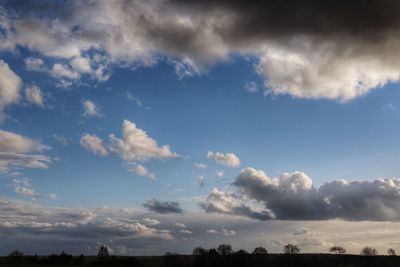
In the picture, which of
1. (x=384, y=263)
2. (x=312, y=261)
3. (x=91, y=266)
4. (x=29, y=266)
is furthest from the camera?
(x=91, y=266)

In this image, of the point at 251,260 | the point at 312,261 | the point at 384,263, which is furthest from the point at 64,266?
the point at 384,263

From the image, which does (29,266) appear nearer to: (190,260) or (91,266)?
(91,266)

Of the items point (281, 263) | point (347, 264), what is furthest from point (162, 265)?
point (347, 264)

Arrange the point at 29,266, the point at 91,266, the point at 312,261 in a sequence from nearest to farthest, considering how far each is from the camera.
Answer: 1. the point at 312,261
2. the point at 29,266
3. the point at 91,266

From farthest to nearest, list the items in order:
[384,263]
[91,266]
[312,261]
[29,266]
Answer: [91,266] → [29,266] → [312,261] → [384,263]

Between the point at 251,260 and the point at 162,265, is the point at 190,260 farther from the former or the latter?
the point at 251,260

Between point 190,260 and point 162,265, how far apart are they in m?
12.4

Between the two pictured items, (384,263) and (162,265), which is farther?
(162,265)

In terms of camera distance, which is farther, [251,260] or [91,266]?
[91,266]

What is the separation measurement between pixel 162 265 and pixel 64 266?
41.2m

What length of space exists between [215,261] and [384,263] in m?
61.4

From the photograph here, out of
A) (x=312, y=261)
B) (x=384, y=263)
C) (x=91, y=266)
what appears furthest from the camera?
(x=91, y=266)

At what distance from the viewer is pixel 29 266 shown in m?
187

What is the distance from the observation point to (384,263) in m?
162
